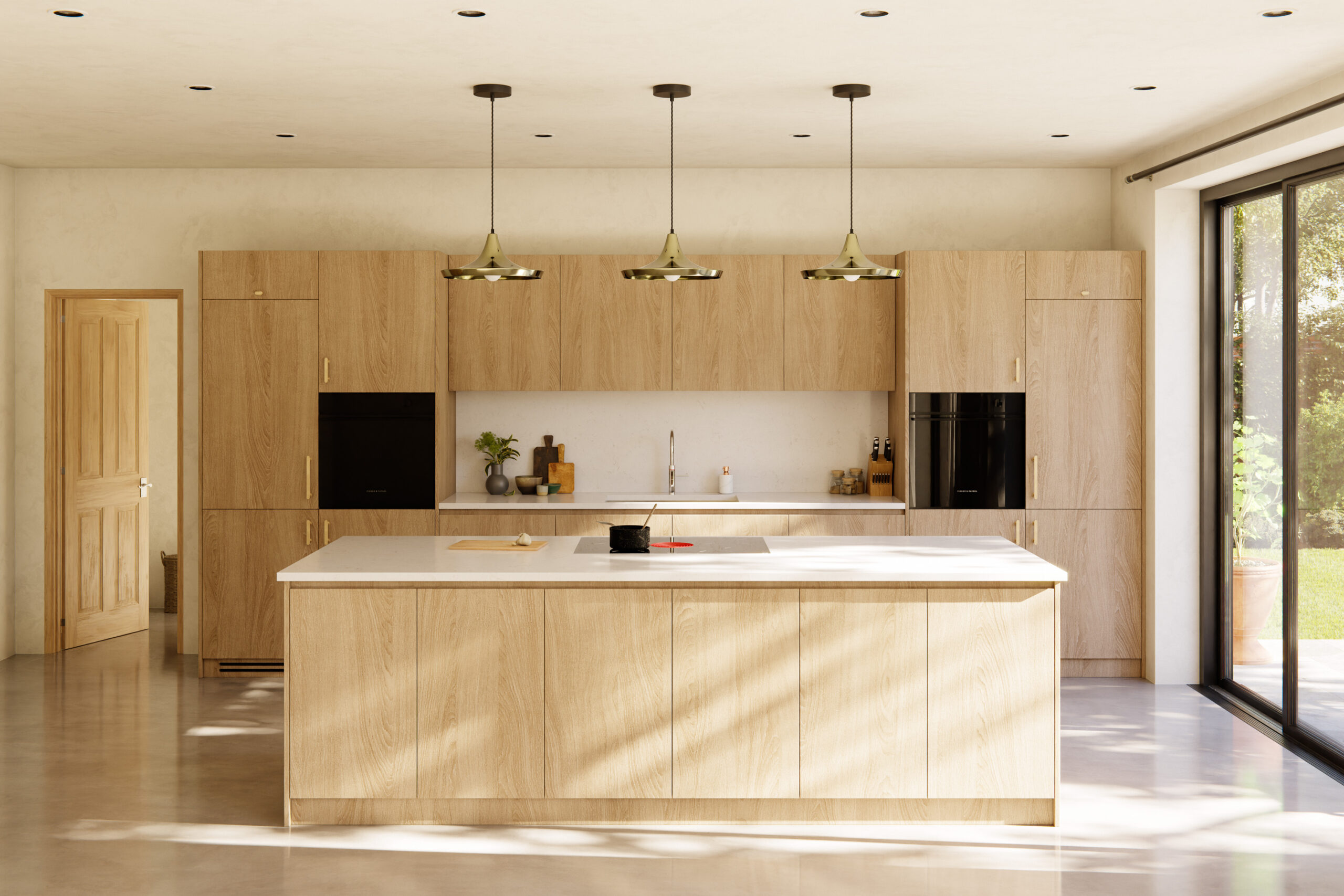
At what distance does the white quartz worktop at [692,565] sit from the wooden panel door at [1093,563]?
1.76m

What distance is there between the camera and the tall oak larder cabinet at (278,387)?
19.2ft

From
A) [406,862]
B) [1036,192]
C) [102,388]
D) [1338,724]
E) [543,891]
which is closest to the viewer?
[543,891]

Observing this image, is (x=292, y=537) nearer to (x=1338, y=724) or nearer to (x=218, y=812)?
(x=218, y=812)

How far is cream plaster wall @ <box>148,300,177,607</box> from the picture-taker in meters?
7.78

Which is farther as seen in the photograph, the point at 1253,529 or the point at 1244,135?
the point at 1253,529

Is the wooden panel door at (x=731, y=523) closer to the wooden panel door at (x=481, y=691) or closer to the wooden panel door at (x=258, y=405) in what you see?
the wooden panel door at (x=258, y=405)

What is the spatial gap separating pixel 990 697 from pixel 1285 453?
7.22ft

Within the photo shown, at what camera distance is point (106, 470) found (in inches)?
273

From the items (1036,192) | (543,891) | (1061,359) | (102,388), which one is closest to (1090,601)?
(1061,359)

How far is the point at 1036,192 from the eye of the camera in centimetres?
638

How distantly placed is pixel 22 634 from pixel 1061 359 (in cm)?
620

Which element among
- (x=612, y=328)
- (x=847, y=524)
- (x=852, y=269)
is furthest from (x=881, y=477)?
(x=852, y=269)

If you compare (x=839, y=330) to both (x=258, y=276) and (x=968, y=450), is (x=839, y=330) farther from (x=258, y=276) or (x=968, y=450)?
(x=258, y=276)

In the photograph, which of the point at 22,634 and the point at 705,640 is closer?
the point at 705,640
